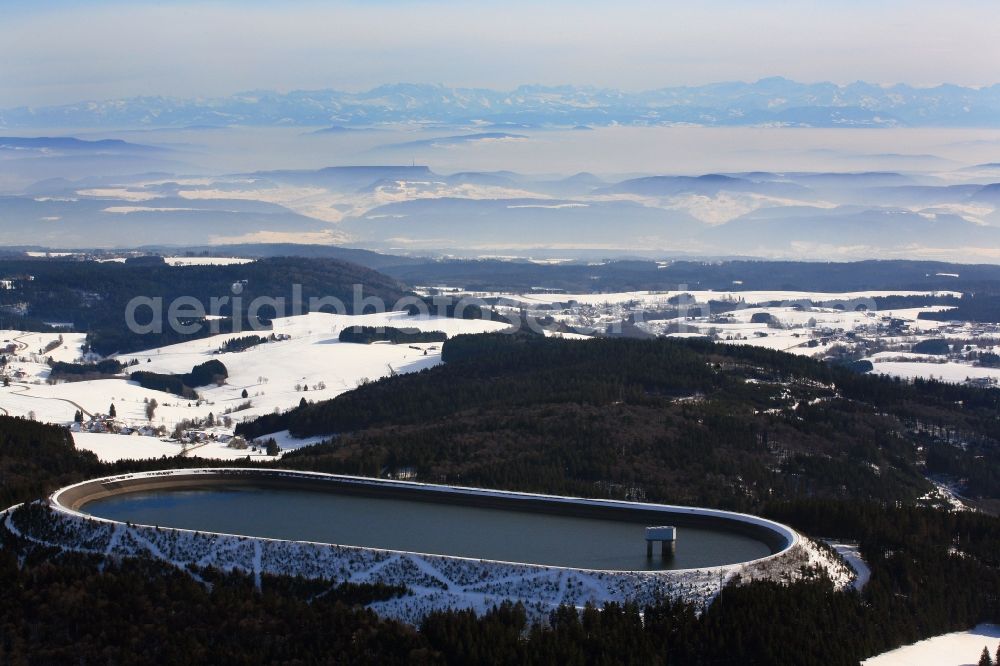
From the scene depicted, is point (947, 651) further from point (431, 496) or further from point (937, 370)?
point (937, 370)

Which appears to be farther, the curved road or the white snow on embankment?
the curved road

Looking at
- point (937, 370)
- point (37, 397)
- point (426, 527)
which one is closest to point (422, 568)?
point (426, 527)

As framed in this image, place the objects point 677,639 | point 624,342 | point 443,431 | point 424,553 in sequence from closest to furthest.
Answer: point 677,639 → point 424,553 → point 443,431 → point 624,342

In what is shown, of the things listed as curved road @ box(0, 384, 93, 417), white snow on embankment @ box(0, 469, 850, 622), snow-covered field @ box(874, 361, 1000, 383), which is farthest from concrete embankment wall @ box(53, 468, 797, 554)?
snow-covered field @ box(874, 361, 1000, 383)

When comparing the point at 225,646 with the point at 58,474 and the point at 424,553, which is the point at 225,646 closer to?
the point at 424,553

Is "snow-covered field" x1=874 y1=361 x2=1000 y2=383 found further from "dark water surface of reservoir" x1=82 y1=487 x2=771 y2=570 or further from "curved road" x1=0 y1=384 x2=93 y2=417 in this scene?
"dark water surface of reservoir" x1=82 y1=487 x2=771 y2=570

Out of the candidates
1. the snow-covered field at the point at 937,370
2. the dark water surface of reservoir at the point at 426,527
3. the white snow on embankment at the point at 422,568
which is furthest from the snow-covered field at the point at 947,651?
the snow-covered field at the point at 937,370

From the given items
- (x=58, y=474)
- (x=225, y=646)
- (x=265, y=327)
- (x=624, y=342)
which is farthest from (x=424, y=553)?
(x=265, y=327)
